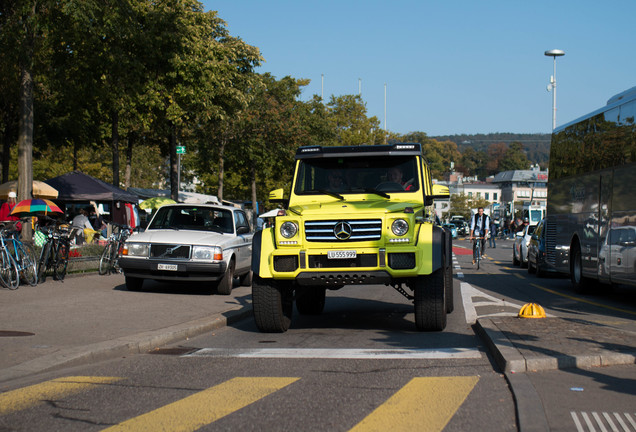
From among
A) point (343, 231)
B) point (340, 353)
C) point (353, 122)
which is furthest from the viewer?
point (353, 122)

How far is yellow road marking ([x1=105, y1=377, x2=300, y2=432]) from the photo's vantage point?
16.8 ft

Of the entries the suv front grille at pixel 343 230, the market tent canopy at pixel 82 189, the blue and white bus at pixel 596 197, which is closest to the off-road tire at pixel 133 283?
the suv front grille at pixel 343 230

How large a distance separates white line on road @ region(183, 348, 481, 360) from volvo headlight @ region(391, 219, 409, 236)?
152 centimetres

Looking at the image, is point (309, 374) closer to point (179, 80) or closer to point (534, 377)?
point (534, 377)

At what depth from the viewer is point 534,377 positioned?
6582 mm

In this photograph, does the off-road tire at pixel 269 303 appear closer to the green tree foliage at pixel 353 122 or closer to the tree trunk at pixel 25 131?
the tree trunk at pixel 25 131

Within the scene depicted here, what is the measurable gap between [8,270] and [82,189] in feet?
52.2

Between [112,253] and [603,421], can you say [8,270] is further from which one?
[603,421]

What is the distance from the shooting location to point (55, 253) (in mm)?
15648

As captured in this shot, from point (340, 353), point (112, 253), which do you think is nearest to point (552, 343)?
point (340, 353)

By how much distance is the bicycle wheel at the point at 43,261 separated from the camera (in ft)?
49.6

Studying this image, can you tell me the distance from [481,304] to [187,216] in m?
6.24

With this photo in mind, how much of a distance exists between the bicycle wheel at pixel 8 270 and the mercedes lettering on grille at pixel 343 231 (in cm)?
710

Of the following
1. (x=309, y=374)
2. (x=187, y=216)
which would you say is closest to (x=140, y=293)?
(x=187, y=216)
